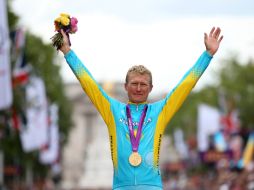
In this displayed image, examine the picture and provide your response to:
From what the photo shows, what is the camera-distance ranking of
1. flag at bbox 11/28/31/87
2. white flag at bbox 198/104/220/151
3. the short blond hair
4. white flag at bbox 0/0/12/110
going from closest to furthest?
the short blond hair < white flag at bbox 0/0/12/110 < flag at bbox 11/28/31/87 < white flag at bbox 198/104/220/151

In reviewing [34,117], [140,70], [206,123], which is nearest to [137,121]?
[140,70]

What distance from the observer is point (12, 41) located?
42.9 metres

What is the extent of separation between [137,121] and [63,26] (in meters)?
1.03

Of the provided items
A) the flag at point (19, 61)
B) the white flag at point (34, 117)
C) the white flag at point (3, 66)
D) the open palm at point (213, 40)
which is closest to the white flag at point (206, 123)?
the white flag at point (34, 117)

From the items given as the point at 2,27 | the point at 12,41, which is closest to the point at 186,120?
the point at 12,41

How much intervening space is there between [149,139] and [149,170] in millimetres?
261

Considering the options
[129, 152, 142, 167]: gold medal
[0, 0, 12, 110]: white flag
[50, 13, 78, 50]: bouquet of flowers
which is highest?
[0, 0, 12, 110]: white flag

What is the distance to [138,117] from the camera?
9.20 m

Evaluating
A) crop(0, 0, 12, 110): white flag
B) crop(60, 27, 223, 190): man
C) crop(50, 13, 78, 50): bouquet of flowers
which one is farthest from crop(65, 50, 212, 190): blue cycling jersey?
crop(0, 0, 12, 110): white flag

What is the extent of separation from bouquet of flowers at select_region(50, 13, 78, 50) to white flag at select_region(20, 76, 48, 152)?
109ft

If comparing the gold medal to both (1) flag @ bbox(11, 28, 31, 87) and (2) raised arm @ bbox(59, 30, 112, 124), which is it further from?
(1) flag @ bbox(11, 28, 31, 87)

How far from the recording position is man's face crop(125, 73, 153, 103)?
29.9ft

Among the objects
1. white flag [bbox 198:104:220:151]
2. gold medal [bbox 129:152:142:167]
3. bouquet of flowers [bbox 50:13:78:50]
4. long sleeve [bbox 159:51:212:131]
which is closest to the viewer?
gold medal [bbox 129:152:142:167]

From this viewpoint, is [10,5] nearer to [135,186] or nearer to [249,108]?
[249,108]
